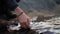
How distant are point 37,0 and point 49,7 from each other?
12.8 inches

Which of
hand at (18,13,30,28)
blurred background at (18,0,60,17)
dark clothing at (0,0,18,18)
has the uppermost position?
blurred background at (18,0,60,17)

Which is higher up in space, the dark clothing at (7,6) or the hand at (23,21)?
the dark clothing at (7,6)

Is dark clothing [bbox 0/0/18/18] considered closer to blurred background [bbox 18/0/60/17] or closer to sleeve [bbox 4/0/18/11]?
sleeve [bbox 4/0/18/11]

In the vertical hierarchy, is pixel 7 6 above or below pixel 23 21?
above

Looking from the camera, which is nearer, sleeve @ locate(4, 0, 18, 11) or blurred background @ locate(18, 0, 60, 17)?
sleeve @ locate(4, 0, 18, 11)

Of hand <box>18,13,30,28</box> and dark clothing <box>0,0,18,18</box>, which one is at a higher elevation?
dark clothing <box>0,0,18,18</box>

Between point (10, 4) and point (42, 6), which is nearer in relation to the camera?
point (10, 4)

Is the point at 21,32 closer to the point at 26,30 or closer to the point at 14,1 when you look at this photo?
the point at 26,30

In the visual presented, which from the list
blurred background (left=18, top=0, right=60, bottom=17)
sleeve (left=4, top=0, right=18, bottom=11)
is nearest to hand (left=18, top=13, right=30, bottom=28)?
sleeve (left=4, top=0, right=18, bottom=11)

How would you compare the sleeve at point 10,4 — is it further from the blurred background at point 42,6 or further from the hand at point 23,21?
the blurred background at point 42,6

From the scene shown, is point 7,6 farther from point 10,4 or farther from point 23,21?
point 23,21

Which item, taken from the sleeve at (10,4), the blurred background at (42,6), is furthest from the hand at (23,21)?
the blurred background at (42,6)

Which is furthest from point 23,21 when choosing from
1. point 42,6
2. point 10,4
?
point 42,6

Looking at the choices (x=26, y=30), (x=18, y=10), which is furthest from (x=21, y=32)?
(x=18, y=10)
